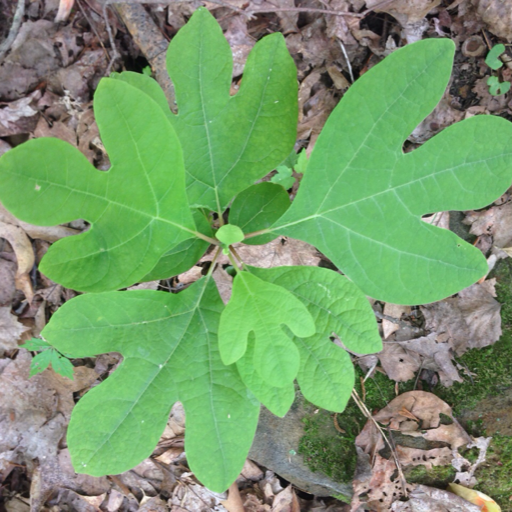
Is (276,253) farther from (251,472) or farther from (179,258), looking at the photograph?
(251,472)

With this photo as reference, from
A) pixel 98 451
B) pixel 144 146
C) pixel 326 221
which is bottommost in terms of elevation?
pixel 98 451

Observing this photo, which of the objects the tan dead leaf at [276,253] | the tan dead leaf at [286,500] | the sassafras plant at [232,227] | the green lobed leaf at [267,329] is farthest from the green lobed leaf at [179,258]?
the tan dead leaf at [286,500]

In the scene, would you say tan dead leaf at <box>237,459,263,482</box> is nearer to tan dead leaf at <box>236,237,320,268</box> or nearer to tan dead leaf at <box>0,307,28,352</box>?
tan dead leaf at <box>236,237,320,268</box>

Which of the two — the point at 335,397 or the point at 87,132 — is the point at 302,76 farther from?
the point at 335,397

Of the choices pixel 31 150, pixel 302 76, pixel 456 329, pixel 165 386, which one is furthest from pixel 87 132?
pixel 456 329

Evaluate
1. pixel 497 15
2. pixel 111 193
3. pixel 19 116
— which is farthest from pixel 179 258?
pixel 497 15

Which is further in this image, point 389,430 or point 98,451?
point 389,430

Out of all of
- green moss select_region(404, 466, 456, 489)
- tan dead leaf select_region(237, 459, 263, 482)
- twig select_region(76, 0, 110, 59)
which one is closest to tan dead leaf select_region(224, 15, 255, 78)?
twig select_region(76, 0, 110, 59)
